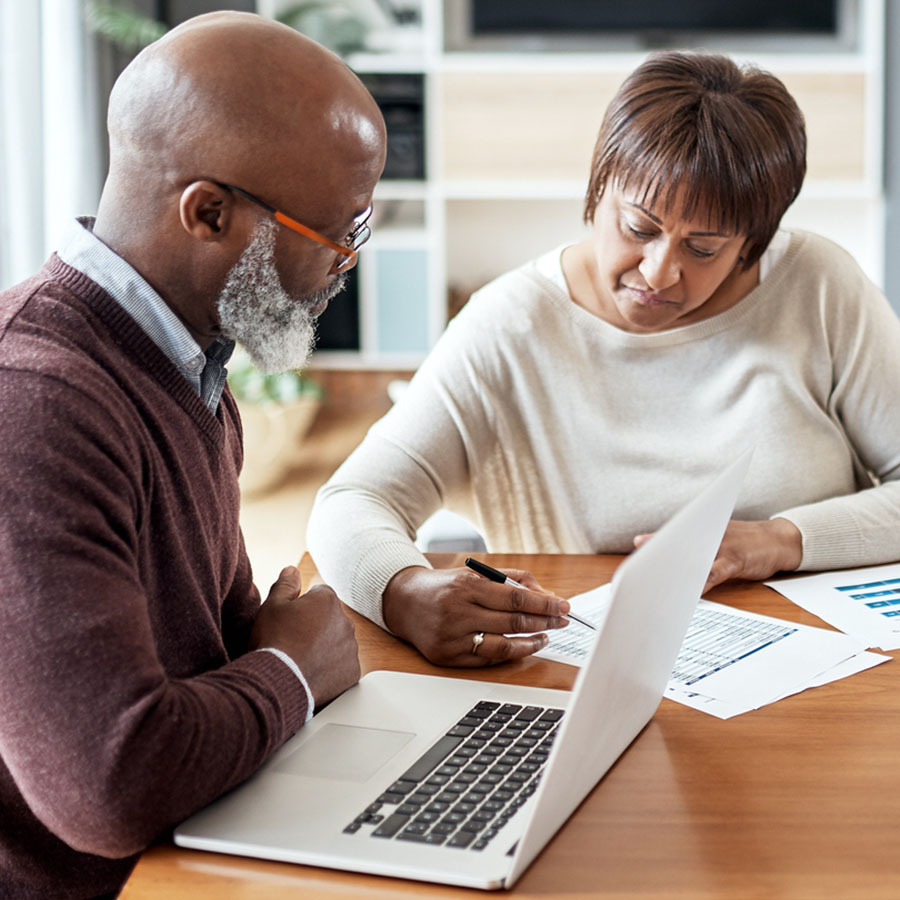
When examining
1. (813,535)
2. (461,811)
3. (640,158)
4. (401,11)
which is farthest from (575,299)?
(401,11)

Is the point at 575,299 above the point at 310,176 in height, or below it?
below

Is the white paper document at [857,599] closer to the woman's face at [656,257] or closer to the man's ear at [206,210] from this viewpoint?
the woman's face at [656,257]

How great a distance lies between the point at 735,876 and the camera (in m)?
0.72

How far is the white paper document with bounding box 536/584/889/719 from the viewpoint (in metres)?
1.01

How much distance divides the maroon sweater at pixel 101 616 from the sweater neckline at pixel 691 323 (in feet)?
2.57

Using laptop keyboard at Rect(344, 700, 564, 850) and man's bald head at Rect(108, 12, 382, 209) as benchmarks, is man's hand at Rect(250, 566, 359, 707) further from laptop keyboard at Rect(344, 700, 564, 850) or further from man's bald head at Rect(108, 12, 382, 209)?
man's bald head at Rect(108, 12, 382, 209)

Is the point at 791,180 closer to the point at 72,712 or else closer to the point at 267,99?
the point at 267,99

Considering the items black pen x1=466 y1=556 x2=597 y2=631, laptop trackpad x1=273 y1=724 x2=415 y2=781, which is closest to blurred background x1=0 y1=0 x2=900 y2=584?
black pen x1=466 y1=556 x2=597 y2=631

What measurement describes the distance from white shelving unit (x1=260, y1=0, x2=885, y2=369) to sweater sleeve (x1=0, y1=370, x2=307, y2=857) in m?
3.89

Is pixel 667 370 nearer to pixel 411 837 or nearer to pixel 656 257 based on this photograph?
pixel 656 257

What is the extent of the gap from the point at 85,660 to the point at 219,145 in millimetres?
379

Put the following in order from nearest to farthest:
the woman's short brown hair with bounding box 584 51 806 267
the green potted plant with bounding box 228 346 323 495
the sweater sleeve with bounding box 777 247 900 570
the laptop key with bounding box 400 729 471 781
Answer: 1. the laptop key with bounding box 400 729 471 781
2. the woman's short brown hair with bounding box 584 51 806 267
3. the sweater sleeve with bounding box 777 247 900 570
4. the green potted plant with bounding box 228 346 323 495

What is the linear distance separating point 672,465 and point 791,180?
0.40m

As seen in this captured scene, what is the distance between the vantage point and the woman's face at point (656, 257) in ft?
4.54
